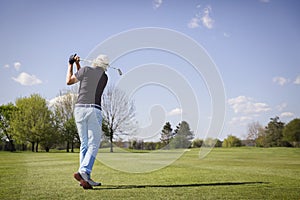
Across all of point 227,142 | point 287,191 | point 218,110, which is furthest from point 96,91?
point 227,142

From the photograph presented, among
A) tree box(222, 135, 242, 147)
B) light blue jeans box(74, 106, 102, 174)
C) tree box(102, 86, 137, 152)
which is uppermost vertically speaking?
tree box(102, 86, 137, 152)

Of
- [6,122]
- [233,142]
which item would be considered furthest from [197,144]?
[6,122]

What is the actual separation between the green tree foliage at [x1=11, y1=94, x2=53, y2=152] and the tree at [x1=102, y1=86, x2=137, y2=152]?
564 inches

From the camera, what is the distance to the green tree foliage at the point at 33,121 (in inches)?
1826

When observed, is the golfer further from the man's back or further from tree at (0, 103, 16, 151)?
tree at (0, 103, 16, 151)

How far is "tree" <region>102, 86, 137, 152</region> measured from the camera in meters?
29.2

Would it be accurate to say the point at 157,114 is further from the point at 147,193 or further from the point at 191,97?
the point at 147,193

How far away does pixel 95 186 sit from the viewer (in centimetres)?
568

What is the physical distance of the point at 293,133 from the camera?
46969 mm

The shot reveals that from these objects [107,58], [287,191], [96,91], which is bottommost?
[287,191]

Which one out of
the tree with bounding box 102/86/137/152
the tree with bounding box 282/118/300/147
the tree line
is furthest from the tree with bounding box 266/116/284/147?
the tree with bounding box 102/86/137/152

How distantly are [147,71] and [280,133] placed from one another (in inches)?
1960

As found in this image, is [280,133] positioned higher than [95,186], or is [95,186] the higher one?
[280,133]

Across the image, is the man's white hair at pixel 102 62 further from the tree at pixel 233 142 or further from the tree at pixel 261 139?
the tree at pixel 261 139
